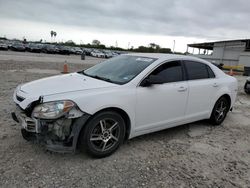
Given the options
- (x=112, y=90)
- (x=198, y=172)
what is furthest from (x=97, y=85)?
(x=198, y=172)

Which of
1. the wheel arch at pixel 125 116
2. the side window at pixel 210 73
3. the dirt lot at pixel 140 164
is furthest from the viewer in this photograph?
the side window at pixel 210 73

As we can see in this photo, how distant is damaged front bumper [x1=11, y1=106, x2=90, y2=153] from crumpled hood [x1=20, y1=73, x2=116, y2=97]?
1.33 feet

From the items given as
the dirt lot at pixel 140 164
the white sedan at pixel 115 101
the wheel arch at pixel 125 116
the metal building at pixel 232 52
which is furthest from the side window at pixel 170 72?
the metal building at pixel 232 52

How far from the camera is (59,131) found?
3.21m

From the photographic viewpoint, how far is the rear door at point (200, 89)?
4676mm

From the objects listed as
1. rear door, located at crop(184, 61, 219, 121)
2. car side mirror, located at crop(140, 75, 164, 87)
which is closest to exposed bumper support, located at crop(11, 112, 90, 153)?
car side mirror, located at crop(140, 75, 164, 87)

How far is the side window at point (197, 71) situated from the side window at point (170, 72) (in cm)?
26

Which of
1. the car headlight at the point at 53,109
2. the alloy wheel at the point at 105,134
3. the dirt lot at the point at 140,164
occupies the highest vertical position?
the car headlight at the point at 53,109

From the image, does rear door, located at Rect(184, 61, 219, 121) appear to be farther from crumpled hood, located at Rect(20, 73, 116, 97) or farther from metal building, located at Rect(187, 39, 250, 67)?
metal building, located at Rect(187, 39, 250, 67)

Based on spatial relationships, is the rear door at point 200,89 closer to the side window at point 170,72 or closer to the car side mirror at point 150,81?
the side window at point 170,72

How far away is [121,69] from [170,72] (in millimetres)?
869

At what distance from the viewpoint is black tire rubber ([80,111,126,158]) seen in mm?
3334

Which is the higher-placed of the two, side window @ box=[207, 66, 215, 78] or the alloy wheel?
side window @ box=[207, 66, 215, 78]

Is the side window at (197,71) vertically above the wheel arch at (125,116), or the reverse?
the side window at (197,71)
